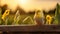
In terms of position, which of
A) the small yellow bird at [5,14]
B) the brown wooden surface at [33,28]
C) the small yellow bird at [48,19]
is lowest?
the brown wooden surface at [33,28]

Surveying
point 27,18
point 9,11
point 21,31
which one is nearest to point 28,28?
point 21,31

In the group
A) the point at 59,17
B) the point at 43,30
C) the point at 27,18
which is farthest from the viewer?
the point at 27,18

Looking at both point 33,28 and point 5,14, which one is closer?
point 33,28

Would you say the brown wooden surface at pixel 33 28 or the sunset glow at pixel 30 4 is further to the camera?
the sunset glow at pixel 30 4

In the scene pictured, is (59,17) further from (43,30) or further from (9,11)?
(9,11)

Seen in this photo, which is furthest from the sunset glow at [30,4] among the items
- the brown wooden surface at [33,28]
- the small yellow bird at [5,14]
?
the brown wooden surface at [33,28]

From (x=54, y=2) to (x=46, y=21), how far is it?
0.76 ft

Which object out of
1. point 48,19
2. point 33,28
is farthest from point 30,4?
point 33,28

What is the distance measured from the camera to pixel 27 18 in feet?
4.91

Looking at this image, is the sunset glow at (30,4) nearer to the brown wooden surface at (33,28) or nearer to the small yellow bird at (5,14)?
the small yellow bird at (5,14)

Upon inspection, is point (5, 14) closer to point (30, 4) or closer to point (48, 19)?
point (30, 4)

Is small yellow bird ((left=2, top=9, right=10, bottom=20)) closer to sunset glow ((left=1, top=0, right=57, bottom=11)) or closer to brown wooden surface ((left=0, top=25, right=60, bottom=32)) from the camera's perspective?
sunset glow ((left=1, top=0, right=57, bottom=11))

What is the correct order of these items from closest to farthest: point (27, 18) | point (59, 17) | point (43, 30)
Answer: point (43, 30)
point (59, 17)
point (27, 18)

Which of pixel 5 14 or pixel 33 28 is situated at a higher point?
pixel 5 14
